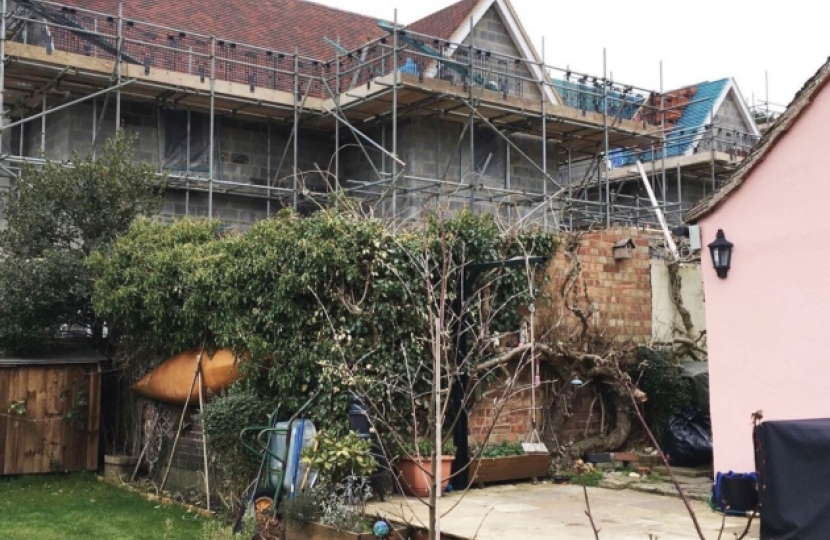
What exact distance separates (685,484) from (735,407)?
217 cm

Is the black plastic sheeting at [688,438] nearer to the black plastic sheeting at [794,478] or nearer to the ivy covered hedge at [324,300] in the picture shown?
the ivy covered hedge at [324,300]

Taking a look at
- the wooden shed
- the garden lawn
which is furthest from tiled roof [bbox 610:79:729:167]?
the garden lawn

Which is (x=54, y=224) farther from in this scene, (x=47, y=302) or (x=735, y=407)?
(x=735, y=407)

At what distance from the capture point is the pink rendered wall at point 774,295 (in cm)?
858

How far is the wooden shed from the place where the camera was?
41.7ft

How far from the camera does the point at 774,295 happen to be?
8938 millimetres

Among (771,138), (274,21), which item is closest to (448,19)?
(274,21)

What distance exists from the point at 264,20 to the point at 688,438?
14019 millimetres

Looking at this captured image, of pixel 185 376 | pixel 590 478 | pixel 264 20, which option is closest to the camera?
pixel 590 478

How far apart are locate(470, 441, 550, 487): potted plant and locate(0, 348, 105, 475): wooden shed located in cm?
587

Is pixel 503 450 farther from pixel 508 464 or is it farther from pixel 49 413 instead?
pixel 49 413

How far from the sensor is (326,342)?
961 centimetres

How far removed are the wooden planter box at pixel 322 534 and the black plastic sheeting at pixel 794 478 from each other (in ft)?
11.0

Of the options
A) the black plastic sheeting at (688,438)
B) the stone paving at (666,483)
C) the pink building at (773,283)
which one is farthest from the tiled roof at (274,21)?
the pink building at (773,283)
